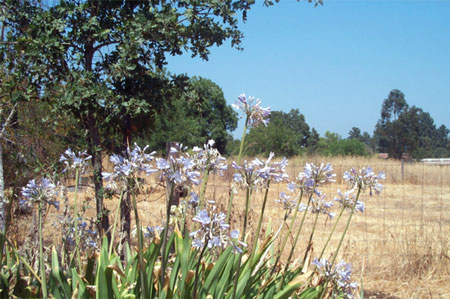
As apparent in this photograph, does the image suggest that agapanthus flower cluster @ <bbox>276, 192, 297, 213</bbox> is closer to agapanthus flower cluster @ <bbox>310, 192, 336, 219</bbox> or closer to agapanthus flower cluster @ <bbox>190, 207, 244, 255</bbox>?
agapanthus flower cluster @ <bbox>310, 192, 336, 219</bbox>

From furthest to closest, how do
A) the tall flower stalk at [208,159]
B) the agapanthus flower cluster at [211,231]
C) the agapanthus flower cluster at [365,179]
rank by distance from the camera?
the agapanthus flower cluster at [365,179] < the tall flower stalk at [208,159] < the agapanthus flower cluster at [211,231]

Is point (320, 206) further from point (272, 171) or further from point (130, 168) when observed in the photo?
point (130, 168)

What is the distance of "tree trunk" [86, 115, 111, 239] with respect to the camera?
3.47m

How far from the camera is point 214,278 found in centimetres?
191

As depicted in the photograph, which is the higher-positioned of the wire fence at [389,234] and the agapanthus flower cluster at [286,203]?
the agapanthus flower cluster at [286,203]

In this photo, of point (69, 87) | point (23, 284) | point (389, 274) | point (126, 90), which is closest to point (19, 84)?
point (69, 87)

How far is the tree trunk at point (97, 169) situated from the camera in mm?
3471

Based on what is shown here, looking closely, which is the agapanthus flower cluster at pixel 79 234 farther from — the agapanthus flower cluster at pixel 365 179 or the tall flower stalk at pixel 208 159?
the agapanthus flower cluster at pixel 365 179

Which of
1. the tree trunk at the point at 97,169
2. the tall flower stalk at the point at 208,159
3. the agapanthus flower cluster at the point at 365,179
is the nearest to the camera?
the tall flower stalk at the point at 208,159

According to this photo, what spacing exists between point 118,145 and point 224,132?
42.3 metres

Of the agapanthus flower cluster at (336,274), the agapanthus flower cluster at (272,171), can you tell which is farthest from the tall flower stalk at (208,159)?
the agapanthus flower cluster at (336,274)

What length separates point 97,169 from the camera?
3525 millimetres

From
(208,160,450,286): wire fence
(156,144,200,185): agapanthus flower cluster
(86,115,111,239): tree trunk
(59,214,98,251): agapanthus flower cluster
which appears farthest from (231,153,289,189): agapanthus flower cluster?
(86,115,111,239): tree trunk

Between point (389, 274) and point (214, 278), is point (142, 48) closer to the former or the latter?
point (214, 278)
